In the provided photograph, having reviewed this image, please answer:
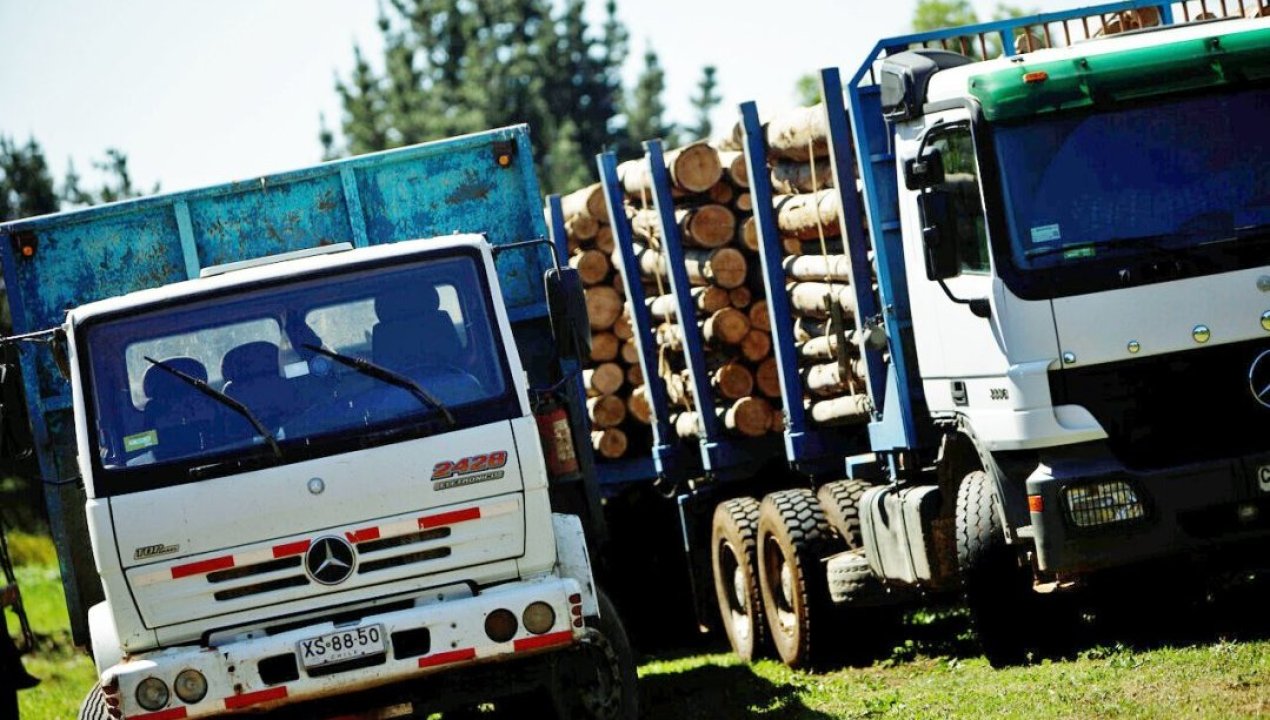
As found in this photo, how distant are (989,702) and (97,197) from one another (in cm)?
3803

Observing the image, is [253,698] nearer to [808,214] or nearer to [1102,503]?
[1102,503]

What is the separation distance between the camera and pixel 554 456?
9703 millimetres

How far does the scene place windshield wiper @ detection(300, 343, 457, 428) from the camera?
27.9 ft

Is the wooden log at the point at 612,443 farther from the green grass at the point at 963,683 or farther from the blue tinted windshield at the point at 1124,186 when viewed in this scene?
the blue tinted windshield at the point at 1124,186

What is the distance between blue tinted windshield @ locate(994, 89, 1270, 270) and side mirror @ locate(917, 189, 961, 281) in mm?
317

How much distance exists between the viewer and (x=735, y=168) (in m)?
13.2

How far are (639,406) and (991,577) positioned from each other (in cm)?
581

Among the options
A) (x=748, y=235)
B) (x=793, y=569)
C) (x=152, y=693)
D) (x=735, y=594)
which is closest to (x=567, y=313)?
(x=152, y=693)

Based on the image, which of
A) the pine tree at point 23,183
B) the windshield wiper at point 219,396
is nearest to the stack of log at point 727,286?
the windshield wiper at point 219,396

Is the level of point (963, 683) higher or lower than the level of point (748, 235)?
lower

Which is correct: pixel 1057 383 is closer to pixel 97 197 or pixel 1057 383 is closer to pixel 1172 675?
pixel 1172 675

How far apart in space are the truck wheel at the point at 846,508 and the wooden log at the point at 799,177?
1.80m

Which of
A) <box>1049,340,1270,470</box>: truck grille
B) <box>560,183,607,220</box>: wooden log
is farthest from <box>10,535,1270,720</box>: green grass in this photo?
<box>560,183,607,220</box>: wooden log

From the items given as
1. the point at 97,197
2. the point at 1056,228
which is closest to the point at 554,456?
the point at 1056,228
